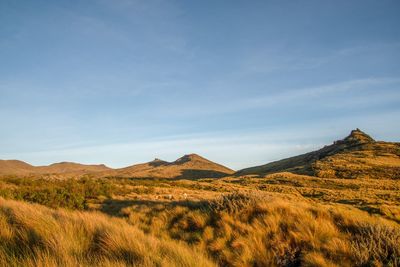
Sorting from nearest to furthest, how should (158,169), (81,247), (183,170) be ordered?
(81,247)
(183,170)
(158,169)

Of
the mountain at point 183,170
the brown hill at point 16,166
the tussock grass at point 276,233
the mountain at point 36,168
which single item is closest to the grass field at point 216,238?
the tussock grass at point 276,233

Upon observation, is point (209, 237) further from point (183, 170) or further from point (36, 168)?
point (36, 168)

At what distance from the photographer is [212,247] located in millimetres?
6453

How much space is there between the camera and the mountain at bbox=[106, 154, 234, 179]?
387 feet

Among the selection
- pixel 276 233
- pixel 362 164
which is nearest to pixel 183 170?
pixel 362 164

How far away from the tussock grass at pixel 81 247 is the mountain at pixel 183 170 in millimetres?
97168

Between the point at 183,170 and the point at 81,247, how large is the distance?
12366cm

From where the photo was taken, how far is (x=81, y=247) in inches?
191

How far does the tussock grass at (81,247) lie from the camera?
13.1 ft

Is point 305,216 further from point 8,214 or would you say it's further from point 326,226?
point 8,214

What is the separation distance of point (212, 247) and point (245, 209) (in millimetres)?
2050

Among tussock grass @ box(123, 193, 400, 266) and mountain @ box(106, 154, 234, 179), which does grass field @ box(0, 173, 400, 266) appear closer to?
tussock grass @ box(123, 193, 400, 266)

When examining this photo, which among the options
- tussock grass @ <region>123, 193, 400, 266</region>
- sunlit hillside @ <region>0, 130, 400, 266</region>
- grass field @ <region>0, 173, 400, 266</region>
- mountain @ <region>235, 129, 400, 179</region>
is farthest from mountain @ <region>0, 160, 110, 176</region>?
grass field @ <region>0, 173, 400, 266</region>

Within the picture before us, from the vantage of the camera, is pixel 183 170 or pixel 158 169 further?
pixel 158 169
